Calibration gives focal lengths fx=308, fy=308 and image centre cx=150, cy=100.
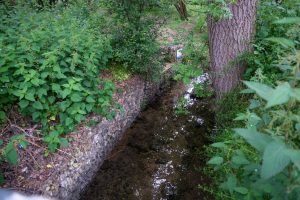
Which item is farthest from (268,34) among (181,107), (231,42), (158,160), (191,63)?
(158,160)

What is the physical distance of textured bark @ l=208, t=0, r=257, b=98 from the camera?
4.50 m

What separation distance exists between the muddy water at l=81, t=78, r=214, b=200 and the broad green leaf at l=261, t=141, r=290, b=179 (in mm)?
2747

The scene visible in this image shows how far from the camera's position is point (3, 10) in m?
5.31

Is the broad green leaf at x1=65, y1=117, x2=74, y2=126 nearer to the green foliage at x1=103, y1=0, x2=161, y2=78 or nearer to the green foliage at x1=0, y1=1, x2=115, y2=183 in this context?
the green foliage at x1=0, y1=1, x2=115, y2=183

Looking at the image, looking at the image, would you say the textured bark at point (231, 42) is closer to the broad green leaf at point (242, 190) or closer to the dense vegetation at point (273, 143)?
the dense vegetation at point (273, 143)

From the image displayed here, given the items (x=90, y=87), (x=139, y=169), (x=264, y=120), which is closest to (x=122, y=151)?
(x=139, y=169)

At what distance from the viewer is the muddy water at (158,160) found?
426 cm

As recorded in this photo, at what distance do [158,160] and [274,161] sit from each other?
348 cm

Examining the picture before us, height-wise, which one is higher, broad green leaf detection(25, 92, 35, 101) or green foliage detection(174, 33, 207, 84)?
broad green leaf detection(25, 92, 35, 101)

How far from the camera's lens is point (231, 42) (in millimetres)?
4676

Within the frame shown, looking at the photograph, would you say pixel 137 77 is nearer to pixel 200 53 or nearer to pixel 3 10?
pixel 200 53

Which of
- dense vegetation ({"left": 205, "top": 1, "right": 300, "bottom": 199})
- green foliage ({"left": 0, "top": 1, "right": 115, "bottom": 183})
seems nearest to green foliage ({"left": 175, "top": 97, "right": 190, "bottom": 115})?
green foliage ({"left": 0, "top": 1, "right": 115, "bottom": 183})

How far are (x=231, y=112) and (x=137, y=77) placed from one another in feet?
6.54

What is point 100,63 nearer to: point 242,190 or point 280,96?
point 242,190
